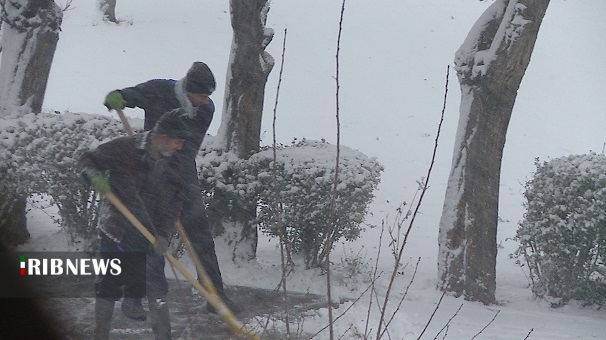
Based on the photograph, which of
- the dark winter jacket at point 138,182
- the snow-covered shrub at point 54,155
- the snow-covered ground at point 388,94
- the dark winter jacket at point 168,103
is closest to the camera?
the dark winter jacket at point 138,182

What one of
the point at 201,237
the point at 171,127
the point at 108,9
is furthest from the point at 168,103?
the point at 108,9

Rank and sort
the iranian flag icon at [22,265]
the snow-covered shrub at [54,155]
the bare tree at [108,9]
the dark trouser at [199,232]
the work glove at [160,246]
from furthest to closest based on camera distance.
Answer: the bare tree at [108,9] → the iranian flag icon at [22,265] → the snow-covered shrub at [54,155] → the dark trouser at [199,232] → the work glove at [160,246]

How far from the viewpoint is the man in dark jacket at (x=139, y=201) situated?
427 cm

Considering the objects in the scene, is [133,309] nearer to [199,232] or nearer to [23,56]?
[199,232]

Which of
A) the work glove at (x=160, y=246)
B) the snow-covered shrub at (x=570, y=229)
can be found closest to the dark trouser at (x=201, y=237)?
the work glove at (x=160, y=246)

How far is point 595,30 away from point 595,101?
462cm

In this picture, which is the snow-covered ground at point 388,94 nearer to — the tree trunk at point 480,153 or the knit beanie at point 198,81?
the tree trunk at point 480,153

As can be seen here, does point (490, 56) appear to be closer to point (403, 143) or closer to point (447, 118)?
point (403, 143)

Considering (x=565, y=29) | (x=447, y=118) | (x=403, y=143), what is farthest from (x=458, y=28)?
(x=403, y=143)

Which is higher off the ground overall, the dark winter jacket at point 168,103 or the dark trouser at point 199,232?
the dark winter jacket at point 168,103

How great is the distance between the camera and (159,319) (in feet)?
14.6

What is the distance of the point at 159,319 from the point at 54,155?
2.31 metres

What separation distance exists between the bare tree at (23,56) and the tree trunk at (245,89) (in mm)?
1853

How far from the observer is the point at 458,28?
20469 mm
